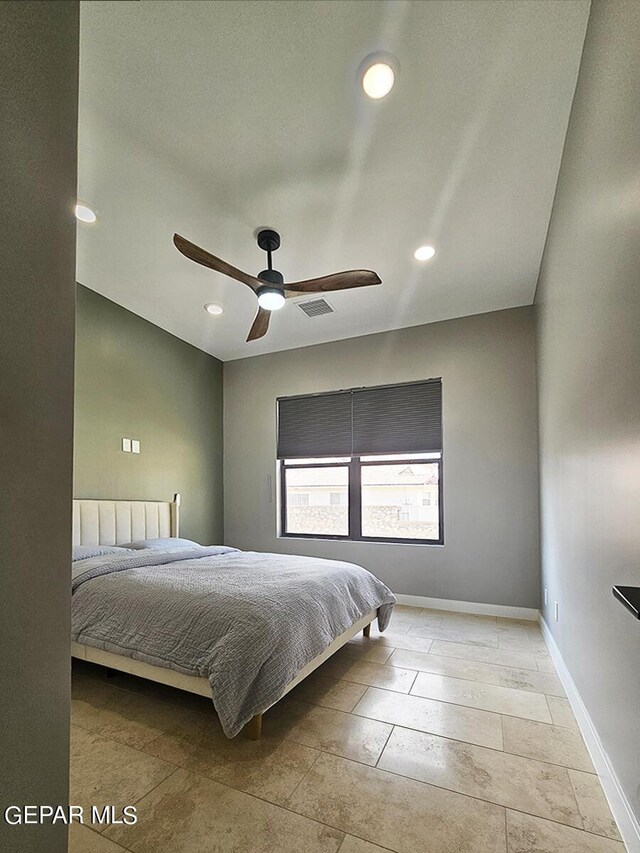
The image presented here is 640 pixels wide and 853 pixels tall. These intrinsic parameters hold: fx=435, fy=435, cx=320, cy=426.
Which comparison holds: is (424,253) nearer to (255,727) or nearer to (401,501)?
(401,501)

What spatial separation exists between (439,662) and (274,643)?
4.72 ft

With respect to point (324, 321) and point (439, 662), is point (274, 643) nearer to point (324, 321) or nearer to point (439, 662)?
point (439, 662)

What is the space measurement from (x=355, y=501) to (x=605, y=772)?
3.24m

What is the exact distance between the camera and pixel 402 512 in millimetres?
4582

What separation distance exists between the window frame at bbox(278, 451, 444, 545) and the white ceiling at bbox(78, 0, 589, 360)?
6.34 feet

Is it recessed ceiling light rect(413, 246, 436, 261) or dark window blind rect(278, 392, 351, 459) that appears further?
dark window blind rect(278, 392, 351, 459)

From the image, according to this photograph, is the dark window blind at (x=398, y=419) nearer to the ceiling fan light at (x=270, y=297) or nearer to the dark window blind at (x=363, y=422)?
the dark window blind at (x=363, y=422)

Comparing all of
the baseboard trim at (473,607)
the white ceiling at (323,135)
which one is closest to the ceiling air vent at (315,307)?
the white ceiling at (323,135)

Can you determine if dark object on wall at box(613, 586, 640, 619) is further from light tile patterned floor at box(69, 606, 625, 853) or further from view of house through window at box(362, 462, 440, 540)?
view of house through window at box(362, 462, 440, 540)

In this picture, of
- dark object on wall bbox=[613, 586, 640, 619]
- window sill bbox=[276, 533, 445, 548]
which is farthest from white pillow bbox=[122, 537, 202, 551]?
dark object on wall bbox=[613, 586, 640, 619]

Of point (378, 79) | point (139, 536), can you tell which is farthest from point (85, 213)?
point (139, 536)

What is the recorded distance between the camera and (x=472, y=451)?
4.23 metres

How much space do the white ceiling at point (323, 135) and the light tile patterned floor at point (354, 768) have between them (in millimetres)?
2857

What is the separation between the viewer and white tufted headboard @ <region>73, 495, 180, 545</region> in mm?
3535
